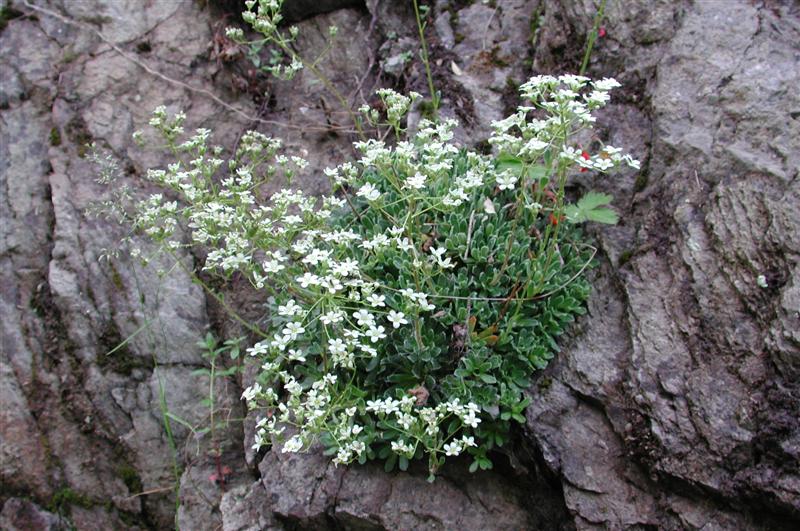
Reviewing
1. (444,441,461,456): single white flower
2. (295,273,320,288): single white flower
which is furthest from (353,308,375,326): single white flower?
(444,441,461,456): single white flower

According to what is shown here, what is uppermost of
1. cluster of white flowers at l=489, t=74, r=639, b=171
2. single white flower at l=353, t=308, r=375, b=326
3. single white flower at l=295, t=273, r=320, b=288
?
cluster of white flowers at l=489, t=74, r=639, b=171

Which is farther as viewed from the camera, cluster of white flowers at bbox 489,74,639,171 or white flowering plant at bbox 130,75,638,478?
white flowering plant at bbox 130,75,638,478

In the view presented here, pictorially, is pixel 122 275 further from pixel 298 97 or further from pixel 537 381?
pixel 537 381

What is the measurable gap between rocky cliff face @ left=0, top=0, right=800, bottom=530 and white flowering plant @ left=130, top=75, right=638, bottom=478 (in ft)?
0.68

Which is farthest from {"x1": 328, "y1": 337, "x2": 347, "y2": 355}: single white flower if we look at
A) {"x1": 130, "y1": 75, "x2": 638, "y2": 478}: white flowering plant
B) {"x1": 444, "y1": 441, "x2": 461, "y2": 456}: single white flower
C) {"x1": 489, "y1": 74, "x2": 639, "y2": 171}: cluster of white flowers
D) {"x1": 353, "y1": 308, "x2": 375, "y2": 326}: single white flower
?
{"x1": 489, "y1": 74, "x2": 639, "y2": 171}: cluster of white flowers

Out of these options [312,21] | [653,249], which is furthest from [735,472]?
[312,21]

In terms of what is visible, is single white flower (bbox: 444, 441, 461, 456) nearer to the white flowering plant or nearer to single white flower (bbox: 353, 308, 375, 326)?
the white flowering plant

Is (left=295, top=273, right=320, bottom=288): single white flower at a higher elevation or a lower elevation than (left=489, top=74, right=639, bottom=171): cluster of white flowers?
lower

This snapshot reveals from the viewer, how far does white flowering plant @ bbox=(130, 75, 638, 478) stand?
3039mm

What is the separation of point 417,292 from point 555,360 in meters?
0.84

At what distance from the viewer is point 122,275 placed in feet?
14.9

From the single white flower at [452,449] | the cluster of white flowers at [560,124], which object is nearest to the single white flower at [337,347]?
the single white flower at [452,449]

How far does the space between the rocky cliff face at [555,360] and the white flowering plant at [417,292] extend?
0.68ft

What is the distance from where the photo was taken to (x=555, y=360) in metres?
3.49
